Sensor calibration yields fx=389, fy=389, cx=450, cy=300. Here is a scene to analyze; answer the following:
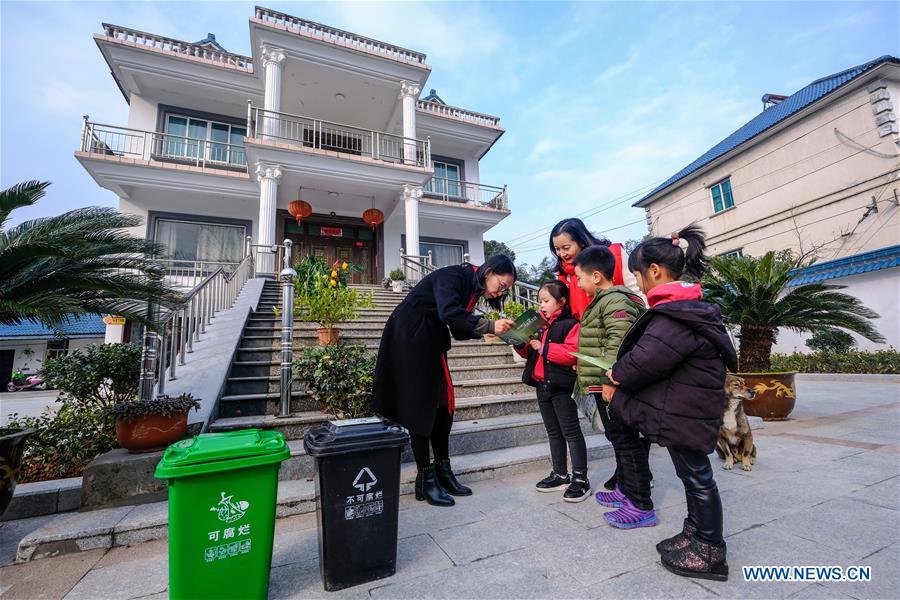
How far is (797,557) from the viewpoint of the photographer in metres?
1.94

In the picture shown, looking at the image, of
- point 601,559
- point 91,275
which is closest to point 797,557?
point 601,559

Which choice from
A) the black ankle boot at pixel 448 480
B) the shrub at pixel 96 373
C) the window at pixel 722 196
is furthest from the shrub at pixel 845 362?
the shrub at pixel 96 373

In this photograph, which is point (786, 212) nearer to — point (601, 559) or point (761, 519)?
point (761, 519)

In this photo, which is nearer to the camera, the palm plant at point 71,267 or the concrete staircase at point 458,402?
the palm plant at point 71,267

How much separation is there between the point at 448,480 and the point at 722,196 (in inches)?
735

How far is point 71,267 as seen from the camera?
9.55 feet

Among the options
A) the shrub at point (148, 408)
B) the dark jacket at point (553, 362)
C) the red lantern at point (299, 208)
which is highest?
the red lantern at point (299, 208)

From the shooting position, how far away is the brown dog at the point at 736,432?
339 centimetres

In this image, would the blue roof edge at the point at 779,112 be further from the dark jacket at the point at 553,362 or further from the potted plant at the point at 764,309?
the dark jacket at the point at 553,362

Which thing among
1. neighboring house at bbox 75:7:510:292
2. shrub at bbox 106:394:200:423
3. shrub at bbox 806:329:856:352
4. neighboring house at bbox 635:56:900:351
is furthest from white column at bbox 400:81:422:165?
shrub at bbox 806:329:856:352

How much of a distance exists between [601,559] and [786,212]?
1690 cm

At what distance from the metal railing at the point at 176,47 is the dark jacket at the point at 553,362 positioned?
1235 cm

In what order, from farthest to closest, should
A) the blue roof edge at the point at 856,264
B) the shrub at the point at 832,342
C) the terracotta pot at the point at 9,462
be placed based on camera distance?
the shrub at the point at 832,342, the blue roof edge at the point at 856,264, the terracotta pot at the point at 9,462

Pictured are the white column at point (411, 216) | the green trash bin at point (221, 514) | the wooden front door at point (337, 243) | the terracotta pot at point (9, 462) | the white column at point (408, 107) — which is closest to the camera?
the green trash bin at point (221, 514)
